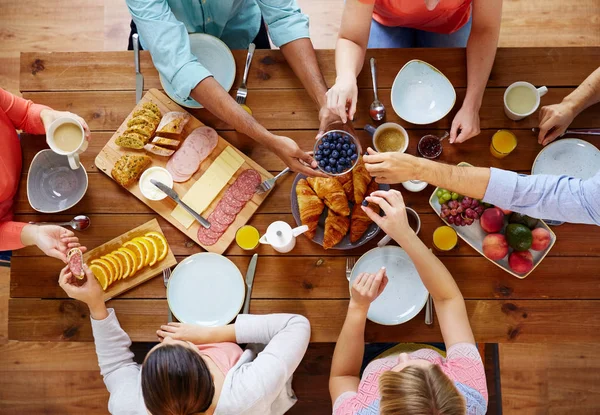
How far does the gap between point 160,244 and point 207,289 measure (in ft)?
0.87

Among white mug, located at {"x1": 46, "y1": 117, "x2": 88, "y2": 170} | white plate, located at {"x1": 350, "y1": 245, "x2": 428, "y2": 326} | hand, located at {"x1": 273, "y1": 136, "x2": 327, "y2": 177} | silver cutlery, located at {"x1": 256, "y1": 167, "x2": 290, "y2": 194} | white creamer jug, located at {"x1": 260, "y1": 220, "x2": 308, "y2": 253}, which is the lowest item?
white plate, located at {"x1": 350, "y1": 245, "x2": 428, "y2": 326}

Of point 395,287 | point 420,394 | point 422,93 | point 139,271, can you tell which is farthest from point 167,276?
point 422,93

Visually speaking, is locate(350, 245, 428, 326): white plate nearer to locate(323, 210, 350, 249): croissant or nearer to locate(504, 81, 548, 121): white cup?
locate(323, 210, 350, 249): croissant

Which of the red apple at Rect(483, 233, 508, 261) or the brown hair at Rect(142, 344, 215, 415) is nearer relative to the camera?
the brown hair at Rect(142, 344, 215, 415)

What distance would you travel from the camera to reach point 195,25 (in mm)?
2328

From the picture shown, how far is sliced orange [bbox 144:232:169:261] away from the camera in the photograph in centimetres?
201

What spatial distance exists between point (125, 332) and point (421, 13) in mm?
1852

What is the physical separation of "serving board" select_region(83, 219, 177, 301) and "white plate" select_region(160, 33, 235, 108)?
537 millimetres

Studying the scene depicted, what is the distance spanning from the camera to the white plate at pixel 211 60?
6.88 ft

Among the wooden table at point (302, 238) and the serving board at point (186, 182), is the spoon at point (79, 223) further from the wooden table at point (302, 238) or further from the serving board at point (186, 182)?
the serving board at point (186, 182)

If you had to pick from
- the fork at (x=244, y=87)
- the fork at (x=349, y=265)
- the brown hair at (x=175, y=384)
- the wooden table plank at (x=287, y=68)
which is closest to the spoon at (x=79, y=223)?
the wooden table plank at (x=287, y=68)

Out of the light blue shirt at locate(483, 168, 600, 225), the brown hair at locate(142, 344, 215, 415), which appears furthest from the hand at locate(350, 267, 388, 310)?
the brown hair at locate(142, 344, 215, 415)

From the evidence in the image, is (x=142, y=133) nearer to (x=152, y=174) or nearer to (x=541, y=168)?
(x=152, y=174)

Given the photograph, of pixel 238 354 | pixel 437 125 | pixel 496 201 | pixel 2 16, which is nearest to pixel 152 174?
pixel 238 354
